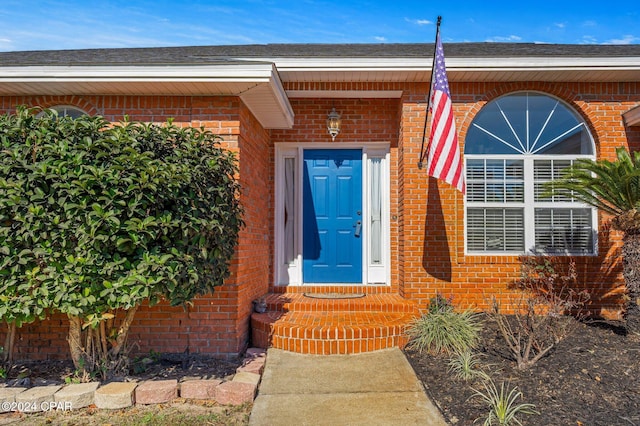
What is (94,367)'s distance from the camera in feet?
13.1

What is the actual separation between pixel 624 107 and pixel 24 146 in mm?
6995

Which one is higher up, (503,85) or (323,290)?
(503,85)

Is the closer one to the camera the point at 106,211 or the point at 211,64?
the point at 106,211

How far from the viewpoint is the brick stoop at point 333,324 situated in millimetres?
4660

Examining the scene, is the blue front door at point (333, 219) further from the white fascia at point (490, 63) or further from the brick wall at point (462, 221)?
the white fascia at point (490, 63)

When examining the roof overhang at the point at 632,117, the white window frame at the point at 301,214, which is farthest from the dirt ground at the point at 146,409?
the roof overhang at the point at 632,117

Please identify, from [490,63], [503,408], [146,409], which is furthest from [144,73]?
[503,408]

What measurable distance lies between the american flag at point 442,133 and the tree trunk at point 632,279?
6.39ft

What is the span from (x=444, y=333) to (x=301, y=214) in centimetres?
299

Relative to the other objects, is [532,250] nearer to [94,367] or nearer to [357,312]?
[357,312]

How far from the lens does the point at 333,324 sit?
4.93 meters

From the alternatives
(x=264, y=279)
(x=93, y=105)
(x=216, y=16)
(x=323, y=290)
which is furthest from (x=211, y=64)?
(x=323, y=290)

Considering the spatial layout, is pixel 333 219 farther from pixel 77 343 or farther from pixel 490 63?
pixel 77 343

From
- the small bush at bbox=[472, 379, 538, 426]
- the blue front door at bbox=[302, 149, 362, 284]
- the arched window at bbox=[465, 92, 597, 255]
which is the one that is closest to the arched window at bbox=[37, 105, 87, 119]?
the blue front door at bbox=[302, 149, 362, 284]
